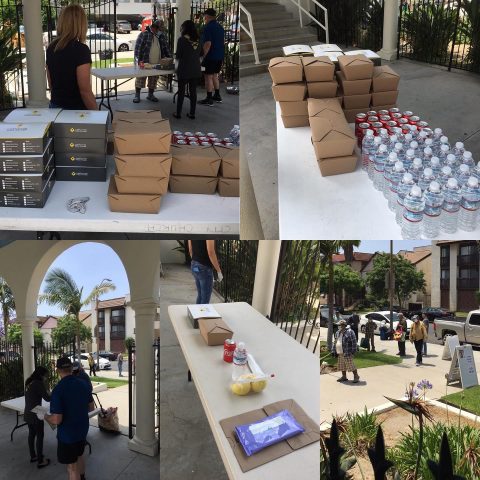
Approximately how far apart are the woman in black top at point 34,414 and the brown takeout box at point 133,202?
0.65 m

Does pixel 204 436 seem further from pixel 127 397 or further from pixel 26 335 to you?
pixel 26 335

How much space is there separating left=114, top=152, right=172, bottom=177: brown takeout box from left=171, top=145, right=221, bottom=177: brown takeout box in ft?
0.43

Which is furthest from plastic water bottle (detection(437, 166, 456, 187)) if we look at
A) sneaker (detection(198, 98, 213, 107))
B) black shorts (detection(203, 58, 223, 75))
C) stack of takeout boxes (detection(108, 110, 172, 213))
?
black shorts (detection(203, 58, 223, 75))

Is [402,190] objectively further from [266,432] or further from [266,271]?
→ [266,432]

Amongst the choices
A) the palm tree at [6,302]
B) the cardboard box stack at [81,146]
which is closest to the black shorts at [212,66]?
the cardboard box stack at [81,146]

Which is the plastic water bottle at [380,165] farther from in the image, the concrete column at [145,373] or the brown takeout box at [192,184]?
the concrete column at [145,373]

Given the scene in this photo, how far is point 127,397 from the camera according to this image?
219cm

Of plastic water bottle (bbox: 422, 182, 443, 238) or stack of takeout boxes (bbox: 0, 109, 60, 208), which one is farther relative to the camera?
stack of takeout boxes (bbox: 0, 109, 60, 208)

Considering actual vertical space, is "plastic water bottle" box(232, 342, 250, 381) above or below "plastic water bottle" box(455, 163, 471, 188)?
below

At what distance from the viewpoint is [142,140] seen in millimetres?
2125

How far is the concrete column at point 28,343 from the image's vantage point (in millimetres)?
2178

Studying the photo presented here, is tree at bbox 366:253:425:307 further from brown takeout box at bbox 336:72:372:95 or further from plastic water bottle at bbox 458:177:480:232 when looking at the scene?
brown takeout box at bbox 336:72:372:95

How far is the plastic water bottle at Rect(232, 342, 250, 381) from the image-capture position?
188cm

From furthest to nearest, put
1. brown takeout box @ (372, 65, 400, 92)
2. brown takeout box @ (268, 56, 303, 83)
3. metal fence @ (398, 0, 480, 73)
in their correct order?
metal fence @ (398, 0, 480, 73)
brown takeout box @ (372, 65, 400, 92)
brown takeout box @ (268, 56, 303, 83)
